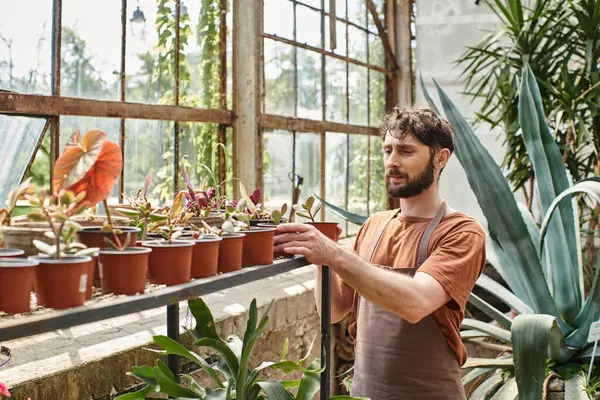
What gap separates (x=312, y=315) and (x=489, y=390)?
103cm

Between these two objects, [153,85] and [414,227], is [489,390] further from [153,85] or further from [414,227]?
[153,85]

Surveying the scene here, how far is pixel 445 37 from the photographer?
584 cm

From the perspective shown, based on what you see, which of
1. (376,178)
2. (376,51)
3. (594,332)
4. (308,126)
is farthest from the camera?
(376,51)

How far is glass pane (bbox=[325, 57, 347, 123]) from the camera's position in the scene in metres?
4.86

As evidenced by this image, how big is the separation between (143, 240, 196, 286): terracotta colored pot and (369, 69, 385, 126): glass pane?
14.3 ft

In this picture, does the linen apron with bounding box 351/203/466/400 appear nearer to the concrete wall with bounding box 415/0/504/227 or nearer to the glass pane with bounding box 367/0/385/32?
the glass pane with bounding box 367/0/385/32

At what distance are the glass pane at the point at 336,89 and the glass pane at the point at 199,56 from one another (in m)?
1.25

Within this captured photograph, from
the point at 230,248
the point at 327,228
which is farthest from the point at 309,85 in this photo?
the point at 230,248

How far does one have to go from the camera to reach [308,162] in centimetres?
460

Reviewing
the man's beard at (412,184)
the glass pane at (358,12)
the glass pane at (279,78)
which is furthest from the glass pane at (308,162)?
the man's beard at (412,184)

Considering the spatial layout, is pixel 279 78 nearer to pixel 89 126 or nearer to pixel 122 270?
pixel 89 126

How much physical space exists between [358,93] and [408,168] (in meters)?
3.45

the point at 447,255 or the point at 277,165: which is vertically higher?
the point at 277,165

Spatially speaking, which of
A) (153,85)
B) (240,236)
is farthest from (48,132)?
(240,236)
